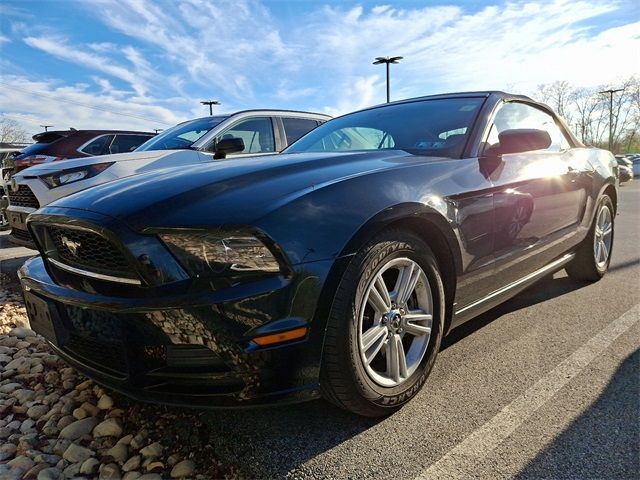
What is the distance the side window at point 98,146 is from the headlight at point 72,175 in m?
2.73

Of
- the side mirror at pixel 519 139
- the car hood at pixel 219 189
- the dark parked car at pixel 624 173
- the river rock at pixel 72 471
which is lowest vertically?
the dark parked car at pixel 624 173

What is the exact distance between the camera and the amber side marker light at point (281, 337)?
157cm

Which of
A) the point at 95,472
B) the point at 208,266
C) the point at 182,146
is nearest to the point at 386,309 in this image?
the point at 208,266

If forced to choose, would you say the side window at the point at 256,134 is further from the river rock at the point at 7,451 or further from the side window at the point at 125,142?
the river rock at the point at 7,451

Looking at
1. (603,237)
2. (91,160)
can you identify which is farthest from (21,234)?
(603,237)

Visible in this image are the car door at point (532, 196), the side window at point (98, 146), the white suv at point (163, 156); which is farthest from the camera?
the side window at point (98, 146)

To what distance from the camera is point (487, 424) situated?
6.23 ft

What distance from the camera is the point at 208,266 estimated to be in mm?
1565

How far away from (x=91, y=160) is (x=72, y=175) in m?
0.24

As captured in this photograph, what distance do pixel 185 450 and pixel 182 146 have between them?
401 centimetres

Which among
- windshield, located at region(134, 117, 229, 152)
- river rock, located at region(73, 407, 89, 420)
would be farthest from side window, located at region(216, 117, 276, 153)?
river rock, located at region(73, 407, 89, 420)

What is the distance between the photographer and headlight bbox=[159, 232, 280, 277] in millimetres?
1569

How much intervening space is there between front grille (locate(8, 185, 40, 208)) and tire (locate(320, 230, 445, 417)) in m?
3.96

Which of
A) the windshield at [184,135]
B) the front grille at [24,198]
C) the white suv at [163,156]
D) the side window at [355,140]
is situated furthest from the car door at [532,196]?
the front grille at [24,198]
